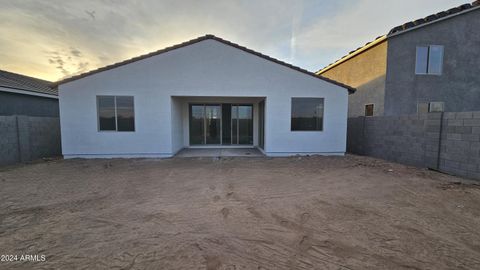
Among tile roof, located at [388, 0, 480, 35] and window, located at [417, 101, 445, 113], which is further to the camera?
window, located at [417, 101, 445, 113]

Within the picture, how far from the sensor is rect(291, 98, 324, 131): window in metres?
8.57

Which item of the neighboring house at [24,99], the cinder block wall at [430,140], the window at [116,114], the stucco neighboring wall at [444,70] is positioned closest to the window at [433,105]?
the stucco neighboring wall at [444,70]

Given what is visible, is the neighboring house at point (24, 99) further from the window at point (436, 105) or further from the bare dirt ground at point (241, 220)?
the window at point (436, 105)

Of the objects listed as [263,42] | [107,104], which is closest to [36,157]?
[107,104]

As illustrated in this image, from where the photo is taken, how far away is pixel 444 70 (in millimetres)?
9695

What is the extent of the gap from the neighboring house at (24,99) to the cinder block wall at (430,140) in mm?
16201

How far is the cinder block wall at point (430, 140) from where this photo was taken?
5312 millimetres

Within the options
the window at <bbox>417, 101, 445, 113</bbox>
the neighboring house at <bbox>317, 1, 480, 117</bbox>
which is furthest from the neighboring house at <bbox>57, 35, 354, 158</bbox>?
the window at <bbox>417, 101, 445, 113</bbox>

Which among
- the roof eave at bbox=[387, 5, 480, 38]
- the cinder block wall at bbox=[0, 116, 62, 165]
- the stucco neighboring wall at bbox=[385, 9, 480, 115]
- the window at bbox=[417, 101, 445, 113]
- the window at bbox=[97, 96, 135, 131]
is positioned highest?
the roof eave at bbox=[387, 5, 480, 38]

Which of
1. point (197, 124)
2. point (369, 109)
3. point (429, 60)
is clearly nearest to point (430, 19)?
point (429, 60)

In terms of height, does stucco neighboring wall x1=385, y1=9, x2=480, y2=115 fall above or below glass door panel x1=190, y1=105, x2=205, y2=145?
above

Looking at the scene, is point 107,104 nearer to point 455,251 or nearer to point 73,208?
point 73,208

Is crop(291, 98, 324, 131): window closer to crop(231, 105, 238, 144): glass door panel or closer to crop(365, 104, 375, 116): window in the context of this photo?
crop(231, 105, 238, 144): glass door panel

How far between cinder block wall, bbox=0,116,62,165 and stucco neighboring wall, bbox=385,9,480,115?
686 inches
